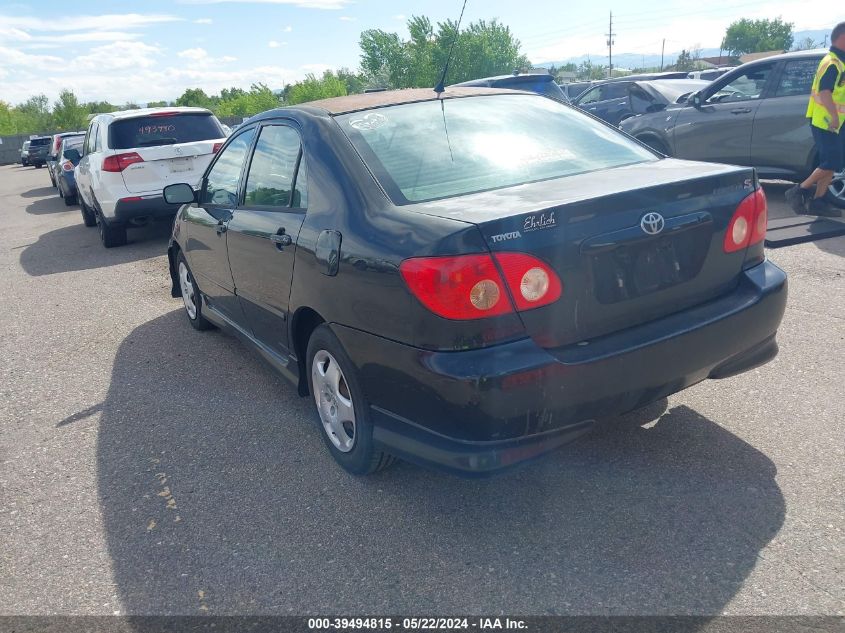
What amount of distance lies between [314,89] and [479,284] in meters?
89.2

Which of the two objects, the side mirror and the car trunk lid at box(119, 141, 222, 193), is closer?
the side mirror

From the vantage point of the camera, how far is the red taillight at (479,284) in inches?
100

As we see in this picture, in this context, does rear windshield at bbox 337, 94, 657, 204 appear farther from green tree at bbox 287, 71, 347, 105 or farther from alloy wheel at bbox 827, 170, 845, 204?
green tree at bbox 287, 71, 347, 105

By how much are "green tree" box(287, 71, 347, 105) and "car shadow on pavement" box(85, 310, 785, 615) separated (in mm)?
82729

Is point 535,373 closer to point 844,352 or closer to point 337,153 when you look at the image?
point 337,153

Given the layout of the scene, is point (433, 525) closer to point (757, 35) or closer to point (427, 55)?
point (427, 55)

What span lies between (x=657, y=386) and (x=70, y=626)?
230 centimetres

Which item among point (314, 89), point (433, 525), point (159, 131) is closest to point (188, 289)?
point (433, 525)

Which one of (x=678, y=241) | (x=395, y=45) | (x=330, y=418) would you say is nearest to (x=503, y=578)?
(x=330, y=418)

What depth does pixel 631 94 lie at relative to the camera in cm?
1302

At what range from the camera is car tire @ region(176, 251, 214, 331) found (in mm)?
5641

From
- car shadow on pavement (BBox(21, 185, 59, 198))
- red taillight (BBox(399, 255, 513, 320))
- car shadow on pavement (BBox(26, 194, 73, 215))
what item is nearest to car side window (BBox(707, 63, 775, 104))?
red taillight (BBox(399, 255, 513, 320))

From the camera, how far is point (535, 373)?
8.35 feet

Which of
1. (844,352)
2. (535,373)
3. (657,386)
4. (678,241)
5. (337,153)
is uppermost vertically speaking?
(337,153)
